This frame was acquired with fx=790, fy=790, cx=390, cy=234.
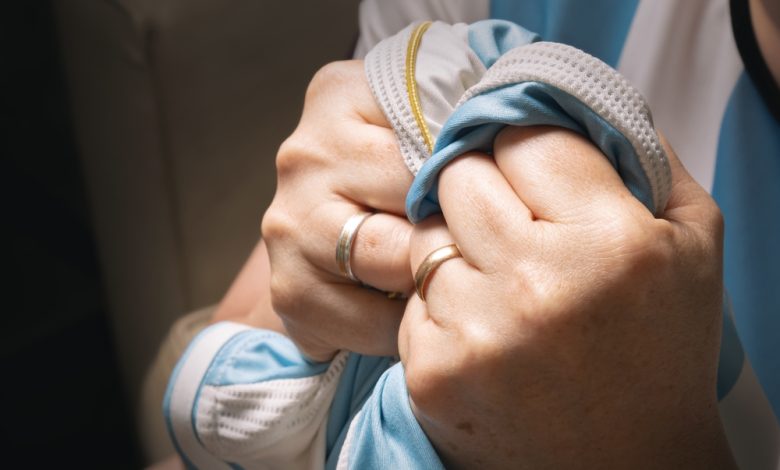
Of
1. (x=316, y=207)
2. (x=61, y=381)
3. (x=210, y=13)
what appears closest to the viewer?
(x=316, y=207)

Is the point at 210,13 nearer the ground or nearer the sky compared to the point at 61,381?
nearer the sky

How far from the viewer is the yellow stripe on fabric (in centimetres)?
42

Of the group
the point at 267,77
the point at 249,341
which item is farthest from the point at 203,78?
the point at 249,341

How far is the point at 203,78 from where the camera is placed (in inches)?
33.9

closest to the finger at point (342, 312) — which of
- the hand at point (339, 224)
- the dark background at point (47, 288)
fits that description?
the hand at point (339, 224)

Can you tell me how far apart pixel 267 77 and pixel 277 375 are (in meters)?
0.44

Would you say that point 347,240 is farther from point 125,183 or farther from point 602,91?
point 125,183

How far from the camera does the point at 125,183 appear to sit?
35.2 inches

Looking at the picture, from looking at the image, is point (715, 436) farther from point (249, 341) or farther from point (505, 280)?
point (249, 341)

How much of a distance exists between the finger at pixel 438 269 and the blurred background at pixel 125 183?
1.40 ft

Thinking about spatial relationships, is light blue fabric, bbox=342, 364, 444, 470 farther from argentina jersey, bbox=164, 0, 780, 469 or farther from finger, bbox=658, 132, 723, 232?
finger, bbox=658, 132, 723, 232

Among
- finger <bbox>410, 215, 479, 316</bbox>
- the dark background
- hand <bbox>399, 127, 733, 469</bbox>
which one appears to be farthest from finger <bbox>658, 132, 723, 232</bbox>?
the dark background

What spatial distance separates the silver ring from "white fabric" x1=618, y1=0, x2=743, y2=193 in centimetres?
25

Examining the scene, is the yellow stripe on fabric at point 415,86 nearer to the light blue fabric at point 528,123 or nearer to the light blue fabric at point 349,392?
the light blue fabric at point 528,123
